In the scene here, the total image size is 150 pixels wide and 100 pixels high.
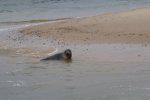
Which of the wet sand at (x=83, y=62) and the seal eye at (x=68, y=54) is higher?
the seal eye at (x=68, y=54)

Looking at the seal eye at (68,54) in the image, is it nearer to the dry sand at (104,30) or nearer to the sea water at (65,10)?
the dry sand at (104,30)

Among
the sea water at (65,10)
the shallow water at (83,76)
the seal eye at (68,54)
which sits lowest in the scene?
the sea water at (65,10)

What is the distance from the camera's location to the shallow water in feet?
23.7

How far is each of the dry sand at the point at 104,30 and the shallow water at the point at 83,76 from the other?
50.3 inches

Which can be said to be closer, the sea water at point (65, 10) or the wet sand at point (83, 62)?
the wet sand at point (83, 62)

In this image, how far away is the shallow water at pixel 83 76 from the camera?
723 cm

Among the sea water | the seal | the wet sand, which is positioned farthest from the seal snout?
the sea water

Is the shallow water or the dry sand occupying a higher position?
the dry sand

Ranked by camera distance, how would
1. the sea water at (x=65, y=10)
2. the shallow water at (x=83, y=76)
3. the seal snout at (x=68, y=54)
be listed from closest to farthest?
the shallow water at (x=83, y=76) < the seal snout at (x=68, y=54) < the sea water at (x=65, y=10)

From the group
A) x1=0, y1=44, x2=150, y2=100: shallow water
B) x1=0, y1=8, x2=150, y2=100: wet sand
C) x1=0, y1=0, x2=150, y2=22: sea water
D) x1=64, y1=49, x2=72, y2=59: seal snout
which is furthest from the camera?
x1=0, y1=0, x2=150, y2=22: sea water

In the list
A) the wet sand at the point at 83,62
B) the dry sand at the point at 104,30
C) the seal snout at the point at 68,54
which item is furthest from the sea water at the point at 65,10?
the seal snout at the point at 68,54

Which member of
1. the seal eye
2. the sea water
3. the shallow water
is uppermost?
the seal eye

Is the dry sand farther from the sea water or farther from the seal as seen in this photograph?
the sea water

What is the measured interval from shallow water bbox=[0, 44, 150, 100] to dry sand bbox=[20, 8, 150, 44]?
128 centimetres
